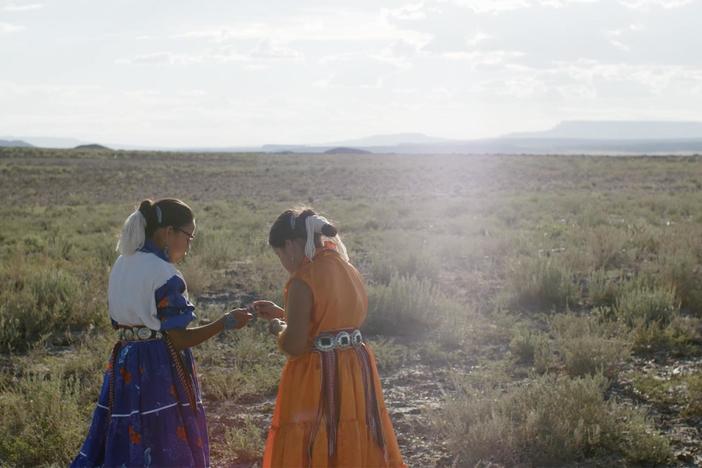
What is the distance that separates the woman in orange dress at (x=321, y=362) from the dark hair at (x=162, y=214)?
479mm

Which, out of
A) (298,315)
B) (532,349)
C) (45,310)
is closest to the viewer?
(298,315)

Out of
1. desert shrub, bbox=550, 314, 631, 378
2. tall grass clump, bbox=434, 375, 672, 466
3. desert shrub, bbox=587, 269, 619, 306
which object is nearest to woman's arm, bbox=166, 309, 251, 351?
tall grass clump, bbox=434, 375, 672, 466

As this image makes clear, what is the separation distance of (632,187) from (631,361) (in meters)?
25.3

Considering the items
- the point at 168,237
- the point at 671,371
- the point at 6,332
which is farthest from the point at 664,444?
the point at 6,332

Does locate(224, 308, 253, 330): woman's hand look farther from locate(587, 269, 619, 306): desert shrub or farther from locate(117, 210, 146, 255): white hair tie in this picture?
locate(587, 269, 619, 306): desert shrub

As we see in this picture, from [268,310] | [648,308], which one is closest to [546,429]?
[268,310]

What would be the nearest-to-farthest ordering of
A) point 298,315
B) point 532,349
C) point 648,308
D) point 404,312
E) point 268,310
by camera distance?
point 298,315 < point 268,310 < point 532,349 < point 648,308 < point 404,312

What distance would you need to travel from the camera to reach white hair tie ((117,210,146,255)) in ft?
12.2

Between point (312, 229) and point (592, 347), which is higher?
point (312, 229)

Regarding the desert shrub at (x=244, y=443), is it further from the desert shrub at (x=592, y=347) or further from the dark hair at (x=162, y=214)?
the desert shrub at (x=592, y=347)

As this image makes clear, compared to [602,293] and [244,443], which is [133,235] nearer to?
[244,443]

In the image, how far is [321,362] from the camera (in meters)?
3.71

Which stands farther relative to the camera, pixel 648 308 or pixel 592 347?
pixel 648 308

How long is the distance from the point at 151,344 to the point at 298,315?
81cm
